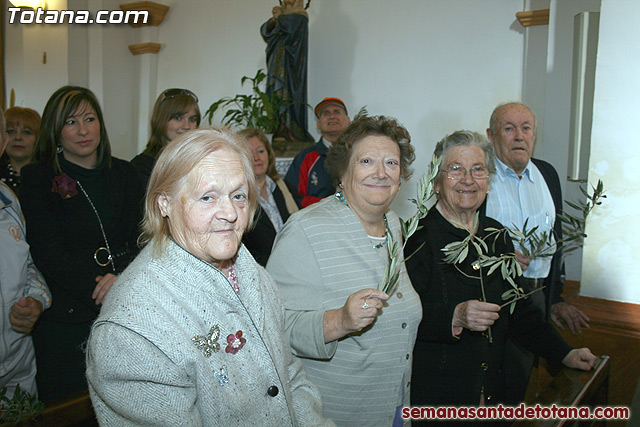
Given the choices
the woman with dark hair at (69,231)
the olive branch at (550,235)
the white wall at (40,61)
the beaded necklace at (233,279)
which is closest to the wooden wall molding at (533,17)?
the olive branch at (550,235)

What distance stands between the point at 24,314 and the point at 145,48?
671 cm

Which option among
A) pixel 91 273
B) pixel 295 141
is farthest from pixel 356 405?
pixel 295 141

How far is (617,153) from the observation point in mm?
2592

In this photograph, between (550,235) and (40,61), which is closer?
(550,235)

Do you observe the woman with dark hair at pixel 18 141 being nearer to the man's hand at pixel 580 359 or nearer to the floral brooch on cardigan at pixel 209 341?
the floral brooch on cardigan at pixel 209 341

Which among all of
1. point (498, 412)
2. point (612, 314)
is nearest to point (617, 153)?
point (612, 314)

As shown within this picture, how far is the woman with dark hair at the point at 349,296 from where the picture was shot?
1767mm

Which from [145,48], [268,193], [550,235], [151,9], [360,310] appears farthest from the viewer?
[145,48]

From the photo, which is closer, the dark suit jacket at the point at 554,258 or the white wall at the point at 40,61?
the dark suit jacket at the point at 554,258

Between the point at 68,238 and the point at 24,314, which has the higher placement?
the point at 68,238

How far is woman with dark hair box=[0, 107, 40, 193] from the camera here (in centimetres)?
325

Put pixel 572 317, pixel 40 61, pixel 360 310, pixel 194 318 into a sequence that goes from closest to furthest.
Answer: pixel 194 318 → pixel 360 310 → pixel 572 317 → pixel 40 61

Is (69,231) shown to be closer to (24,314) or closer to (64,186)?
(64,186)

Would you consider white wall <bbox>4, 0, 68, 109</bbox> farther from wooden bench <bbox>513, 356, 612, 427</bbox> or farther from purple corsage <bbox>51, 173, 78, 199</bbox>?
wooden bench <bbox>513, 356, 612, 427</bbox>
